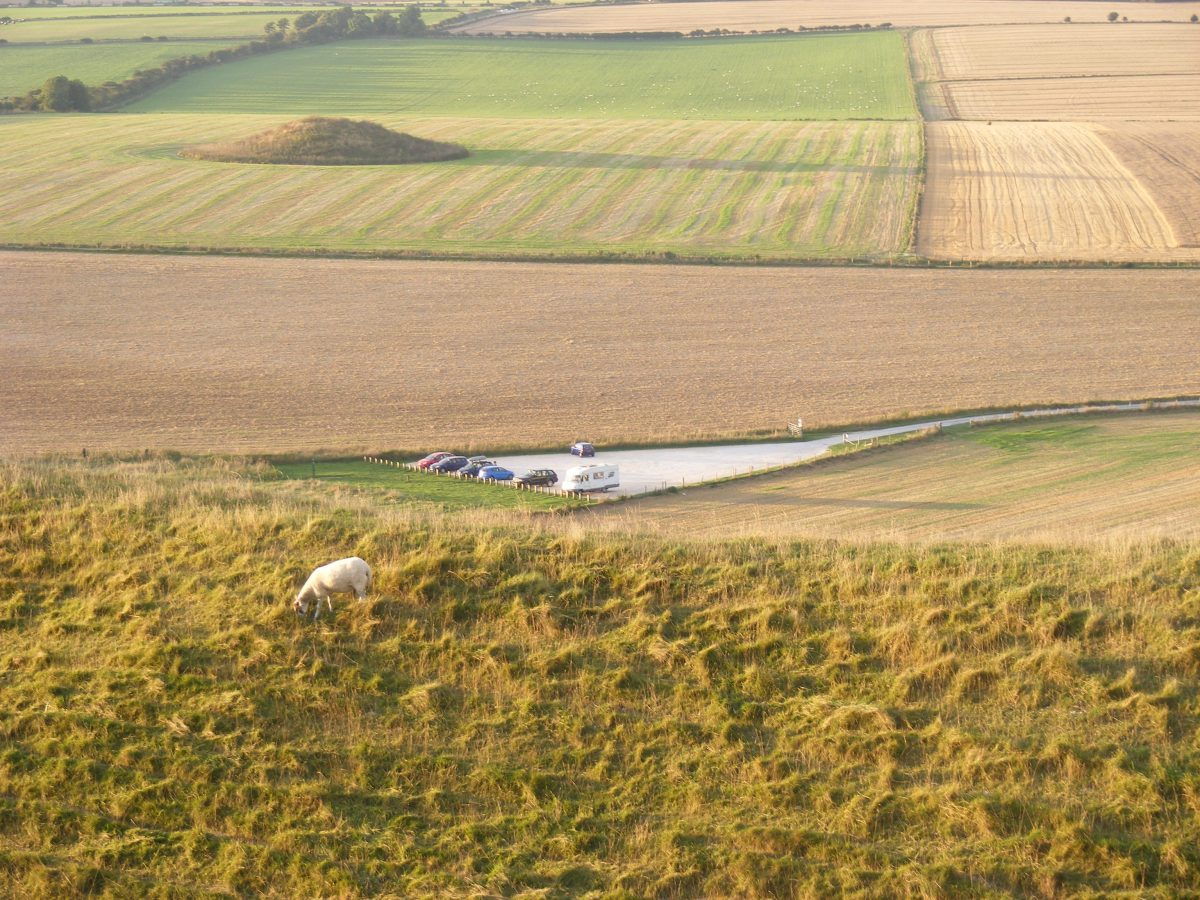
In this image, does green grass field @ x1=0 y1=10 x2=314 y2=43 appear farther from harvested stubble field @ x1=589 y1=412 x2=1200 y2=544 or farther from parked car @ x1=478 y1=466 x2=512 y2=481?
harvested stubble field @ x1=589 y1=412 x2=1200 y2=544

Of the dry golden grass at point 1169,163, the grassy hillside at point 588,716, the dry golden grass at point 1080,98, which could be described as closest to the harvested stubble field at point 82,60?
the dry golden grass at point 1080,98

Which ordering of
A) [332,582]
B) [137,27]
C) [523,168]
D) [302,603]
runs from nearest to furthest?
1. [332,582]
2. [302,603]
3. [523,168]
4. [137,27]

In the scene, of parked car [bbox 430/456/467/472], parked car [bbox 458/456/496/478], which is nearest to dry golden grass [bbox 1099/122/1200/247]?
parked car [bbox 458/456/496/478]

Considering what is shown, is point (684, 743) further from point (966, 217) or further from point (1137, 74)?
point (1137, 74)

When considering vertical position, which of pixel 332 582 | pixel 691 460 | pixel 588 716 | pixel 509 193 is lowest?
pixel 691 460

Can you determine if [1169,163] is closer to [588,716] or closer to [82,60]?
[588,716]

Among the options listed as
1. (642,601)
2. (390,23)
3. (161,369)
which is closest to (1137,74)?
(390,23)

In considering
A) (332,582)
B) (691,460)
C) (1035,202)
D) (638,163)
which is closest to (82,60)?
(638,163)

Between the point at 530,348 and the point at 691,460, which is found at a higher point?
the point at 530,348

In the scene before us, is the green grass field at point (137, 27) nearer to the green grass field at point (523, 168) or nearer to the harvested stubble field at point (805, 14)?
the green grass field at point (523, 168)
